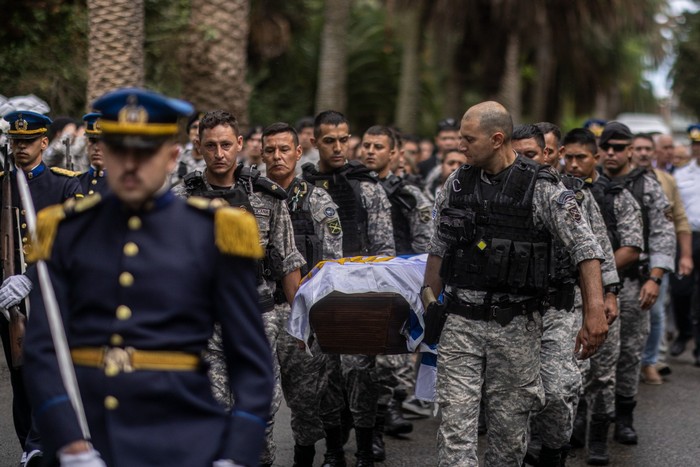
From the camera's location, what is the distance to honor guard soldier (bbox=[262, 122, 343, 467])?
6617 mm

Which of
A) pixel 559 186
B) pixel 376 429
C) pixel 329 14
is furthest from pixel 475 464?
pixel 329 14

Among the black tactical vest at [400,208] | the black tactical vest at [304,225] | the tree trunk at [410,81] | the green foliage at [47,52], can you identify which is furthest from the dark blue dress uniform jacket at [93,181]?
the tree trunk at [410,81]

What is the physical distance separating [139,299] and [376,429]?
4.71 meters

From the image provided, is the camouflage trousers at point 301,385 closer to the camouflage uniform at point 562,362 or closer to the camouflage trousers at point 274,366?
the camouflage trousers at point 274,366

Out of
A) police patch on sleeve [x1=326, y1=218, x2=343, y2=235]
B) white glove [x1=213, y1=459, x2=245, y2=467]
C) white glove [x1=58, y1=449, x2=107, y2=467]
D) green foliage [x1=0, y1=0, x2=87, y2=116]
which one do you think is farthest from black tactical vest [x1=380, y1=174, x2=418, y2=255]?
green foliage [x1=0, y1=0, x2=87, y2=116]

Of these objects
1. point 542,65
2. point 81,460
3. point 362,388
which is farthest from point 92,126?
point 542,65

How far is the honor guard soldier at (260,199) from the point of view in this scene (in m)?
5.92

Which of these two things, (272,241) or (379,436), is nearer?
(272,241)

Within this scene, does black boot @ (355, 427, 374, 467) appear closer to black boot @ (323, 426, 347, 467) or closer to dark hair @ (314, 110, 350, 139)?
black boot @ (323, 426, 347, 467)

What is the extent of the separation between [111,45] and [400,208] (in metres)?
5.62

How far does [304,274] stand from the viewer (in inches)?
269

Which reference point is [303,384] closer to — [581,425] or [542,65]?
[581,425]

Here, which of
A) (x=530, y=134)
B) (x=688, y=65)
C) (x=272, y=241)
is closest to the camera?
(x=272, y=241)

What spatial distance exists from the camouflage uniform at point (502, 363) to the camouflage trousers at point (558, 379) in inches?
21.0
